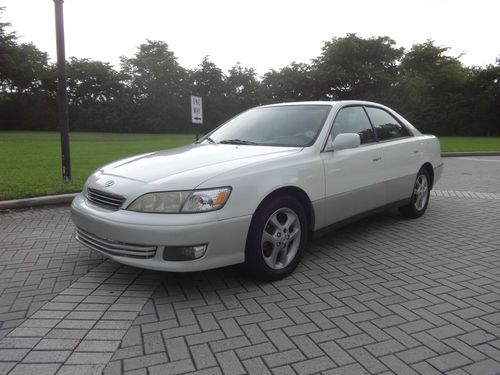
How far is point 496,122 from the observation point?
128 ft

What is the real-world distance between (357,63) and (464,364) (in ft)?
140

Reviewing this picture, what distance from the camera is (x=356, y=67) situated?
41688 millimetres

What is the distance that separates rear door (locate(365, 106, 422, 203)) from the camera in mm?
4766

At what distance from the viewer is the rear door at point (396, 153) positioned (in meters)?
4.77

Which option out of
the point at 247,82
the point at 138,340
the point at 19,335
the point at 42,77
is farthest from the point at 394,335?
the point at 42,77

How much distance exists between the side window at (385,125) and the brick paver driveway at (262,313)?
132 cm

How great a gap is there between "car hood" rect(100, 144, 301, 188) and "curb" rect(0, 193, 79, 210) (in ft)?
9.45

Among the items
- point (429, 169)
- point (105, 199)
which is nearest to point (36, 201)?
point (105, 199)

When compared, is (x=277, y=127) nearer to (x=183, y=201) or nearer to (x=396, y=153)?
(x=396, y=153)

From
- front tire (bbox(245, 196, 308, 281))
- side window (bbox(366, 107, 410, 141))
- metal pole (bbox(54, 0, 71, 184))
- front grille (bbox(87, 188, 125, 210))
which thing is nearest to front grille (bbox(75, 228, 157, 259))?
front grille (bbox(87, 188, 125, 210))

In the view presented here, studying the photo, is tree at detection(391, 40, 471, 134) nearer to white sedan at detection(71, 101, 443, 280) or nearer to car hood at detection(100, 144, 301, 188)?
white sedan at detection(71, 101, 443, 280)

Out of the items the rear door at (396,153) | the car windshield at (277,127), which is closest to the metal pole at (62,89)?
the car windshield at (277,127)

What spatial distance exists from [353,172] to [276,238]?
4.19 ft

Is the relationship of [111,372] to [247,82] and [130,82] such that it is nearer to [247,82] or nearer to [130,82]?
[247,82]
